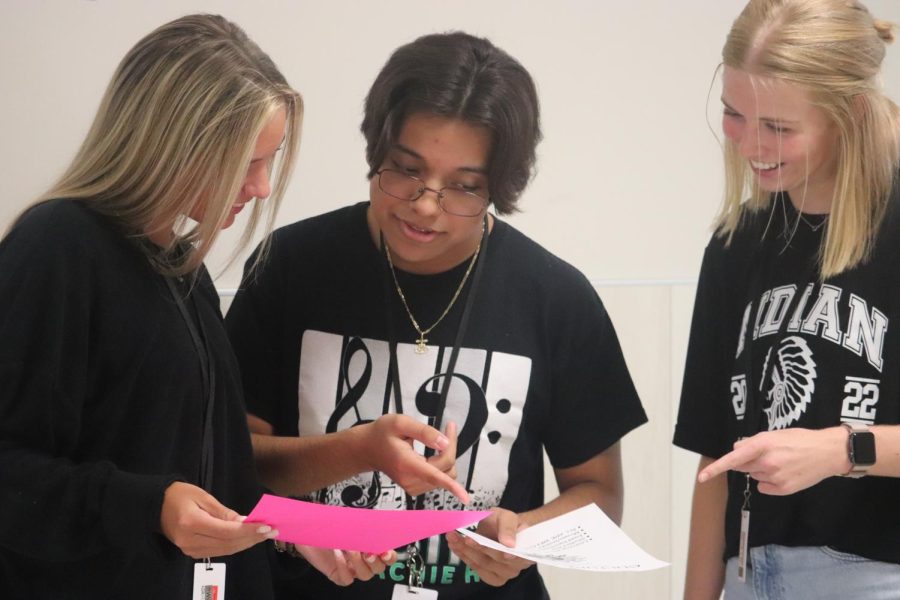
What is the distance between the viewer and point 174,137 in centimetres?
130

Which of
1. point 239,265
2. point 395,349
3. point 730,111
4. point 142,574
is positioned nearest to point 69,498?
point 142,574

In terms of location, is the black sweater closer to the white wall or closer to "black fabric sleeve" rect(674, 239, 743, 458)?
"black fabric sleeve" rect(674, 239, 743, 458)

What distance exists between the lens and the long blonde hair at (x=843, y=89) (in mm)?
1596

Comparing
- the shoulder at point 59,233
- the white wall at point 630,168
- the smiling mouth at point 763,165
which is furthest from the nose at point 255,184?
the white wall at point 630,168

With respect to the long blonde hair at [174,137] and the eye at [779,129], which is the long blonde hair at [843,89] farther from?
the long blonde hair at [174,137]

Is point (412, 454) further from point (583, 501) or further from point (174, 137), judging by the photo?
point (174, 137)

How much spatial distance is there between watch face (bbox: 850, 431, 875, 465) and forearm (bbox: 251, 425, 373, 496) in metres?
0.70

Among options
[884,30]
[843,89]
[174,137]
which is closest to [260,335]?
[174,137]

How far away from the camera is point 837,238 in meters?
1.60

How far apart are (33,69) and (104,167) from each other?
3.60ft

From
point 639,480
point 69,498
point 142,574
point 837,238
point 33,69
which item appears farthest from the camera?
point 639,480

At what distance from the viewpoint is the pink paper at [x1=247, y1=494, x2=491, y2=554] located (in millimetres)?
1236

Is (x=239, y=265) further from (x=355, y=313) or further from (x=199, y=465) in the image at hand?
(x=199, y=465)

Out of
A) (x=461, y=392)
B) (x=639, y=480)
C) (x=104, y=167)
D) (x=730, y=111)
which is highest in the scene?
(x=730, y=111)
